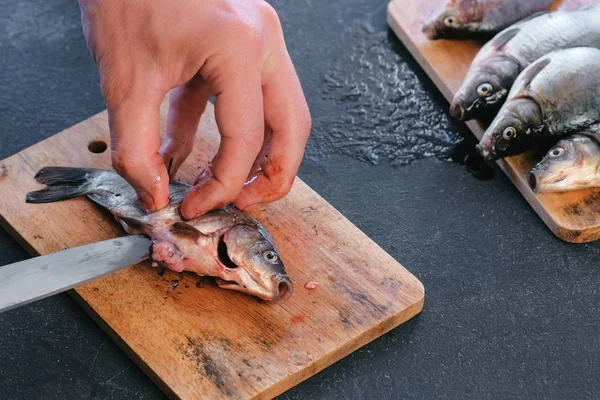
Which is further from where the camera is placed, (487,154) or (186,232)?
(487,154)

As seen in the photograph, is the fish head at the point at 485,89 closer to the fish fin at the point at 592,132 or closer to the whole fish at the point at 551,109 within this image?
the whole fish at the point at 551,109

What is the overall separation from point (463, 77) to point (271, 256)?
3.04 ft

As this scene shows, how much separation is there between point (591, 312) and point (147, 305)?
932mm

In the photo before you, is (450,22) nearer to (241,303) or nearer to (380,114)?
(380,114)

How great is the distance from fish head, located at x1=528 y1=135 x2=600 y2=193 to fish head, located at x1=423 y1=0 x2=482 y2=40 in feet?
1.83

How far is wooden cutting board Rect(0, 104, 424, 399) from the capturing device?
65.0 inches

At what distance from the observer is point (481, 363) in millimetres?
1749

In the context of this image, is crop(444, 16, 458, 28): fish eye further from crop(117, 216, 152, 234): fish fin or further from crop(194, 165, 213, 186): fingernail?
crop(117, 216, 152, 234): fish fin

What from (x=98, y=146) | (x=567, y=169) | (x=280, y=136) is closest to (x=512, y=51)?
(x=567, y=169)

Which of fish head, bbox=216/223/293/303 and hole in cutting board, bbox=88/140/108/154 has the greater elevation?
fish head, bbox=216/223/293/303

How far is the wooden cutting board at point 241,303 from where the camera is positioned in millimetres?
Answer: 1651

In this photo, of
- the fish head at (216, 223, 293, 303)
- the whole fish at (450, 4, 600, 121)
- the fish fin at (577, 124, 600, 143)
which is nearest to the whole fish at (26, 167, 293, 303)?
the fish head at (216, 223, 293, 303)

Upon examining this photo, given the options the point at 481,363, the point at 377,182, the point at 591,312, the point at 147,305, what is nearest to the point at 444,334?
the point at 481,363

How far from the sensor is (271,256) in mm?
1763
